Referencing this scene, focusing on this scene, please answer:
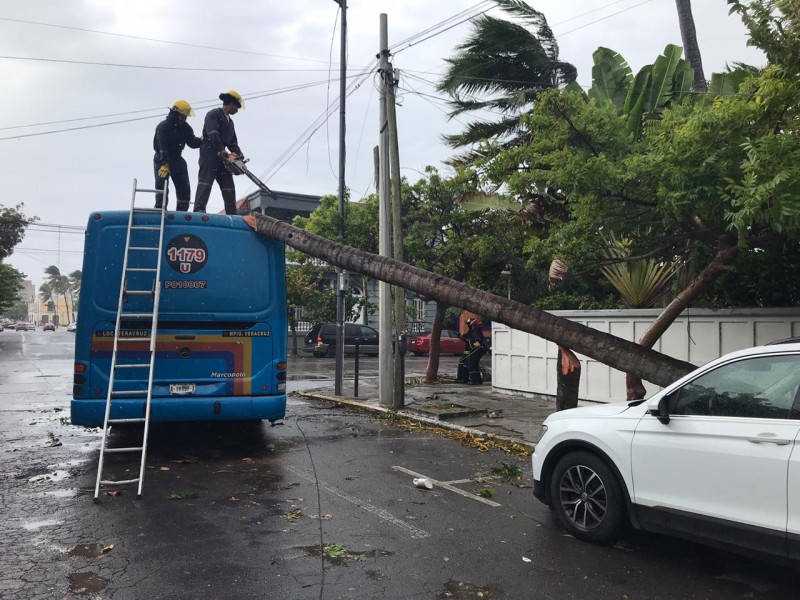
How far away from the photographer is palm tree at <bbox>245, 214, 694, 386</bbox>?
21.7ft

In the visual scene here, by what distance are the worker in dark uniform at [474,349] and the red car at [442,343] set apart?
46.8 feet

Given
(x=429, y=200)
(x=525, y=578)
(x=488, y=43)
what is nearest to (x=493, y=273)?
(x=429, y=200)

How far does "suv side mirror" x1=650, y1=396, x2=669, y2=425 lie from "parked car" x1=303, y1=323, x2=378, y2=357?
24.6 metres

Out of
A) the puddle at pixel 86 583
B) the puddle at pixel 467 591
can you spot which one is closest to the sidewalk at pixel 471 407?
the puddle at pixel 467 591

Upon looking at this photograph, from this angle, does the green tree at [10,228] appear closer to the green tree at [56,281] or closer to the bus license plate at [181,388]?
A: the bus license plate at [181,388]

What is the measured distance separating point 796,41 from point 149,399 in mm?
7208

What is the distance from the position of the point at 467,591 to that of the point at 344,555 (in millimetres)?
1011

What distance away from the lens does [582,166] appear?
7.16m

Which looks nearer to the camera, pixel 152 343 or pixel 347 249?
pixel 152 343

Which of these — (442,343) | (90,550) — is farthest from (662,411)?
(442,343)

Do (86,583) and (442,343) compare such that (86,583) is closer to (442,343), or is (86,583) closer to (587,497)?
(587,497)

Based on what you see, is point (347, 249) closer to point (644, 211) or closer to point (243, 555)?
point (644, 211)

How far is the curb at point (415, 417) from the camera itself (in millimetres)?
9398

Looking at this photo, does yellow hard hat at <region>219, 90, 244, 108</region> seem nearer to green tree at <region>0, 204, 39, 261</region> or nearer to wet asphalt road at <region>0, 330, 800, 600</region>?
wet asphalt road at <region>0, 330, 800, 600</region>
